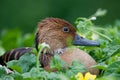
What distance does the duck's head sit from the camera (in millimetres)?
6387

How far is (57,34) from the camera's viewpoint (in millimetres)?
6574

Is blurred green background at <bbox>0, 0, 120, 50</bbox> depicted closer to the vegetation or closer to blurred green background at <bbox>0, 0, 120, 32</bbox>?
blurred green background at <bbox>0, 0, 120, 32</bbox>

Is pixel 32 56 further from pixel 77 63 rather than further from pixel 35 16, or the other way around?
pixel 35 16

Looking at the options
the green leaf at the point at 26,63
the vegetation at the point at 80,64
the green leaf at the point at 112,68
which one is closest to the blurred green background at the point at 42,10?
the vegetation at the point at 80,64

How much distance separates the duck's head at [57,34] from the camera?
639cm

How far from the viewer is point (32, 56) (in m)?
5.30

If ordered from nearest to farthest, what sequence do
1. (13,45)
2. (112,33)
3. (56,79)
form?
(56,79) < (112,33) < (13,45)

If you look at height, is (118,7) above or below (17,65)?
above

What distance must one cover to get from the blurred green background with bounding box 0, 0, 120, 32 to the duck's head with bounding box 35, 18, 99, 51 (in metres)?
7.17

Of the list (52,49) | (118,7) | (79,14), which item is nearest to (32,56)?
(52,49)

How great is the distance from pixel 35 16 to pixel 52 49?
7989 millimetres

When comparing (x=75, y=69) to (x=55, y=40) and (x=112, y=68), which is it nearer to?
(x=112, y=68)

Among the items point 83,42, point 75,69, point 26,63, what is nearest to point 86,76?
point 75,69

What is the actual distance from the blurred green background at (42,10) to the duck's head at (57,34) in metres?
7.17
